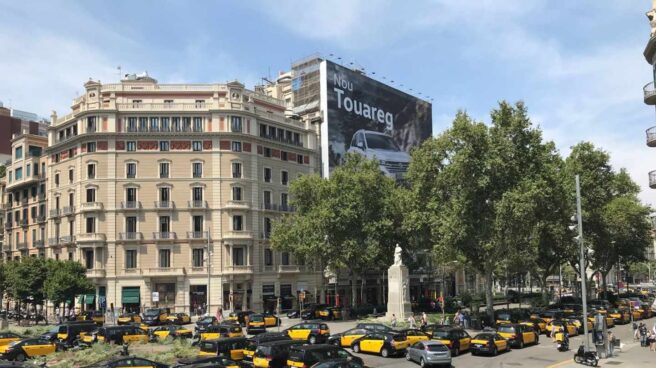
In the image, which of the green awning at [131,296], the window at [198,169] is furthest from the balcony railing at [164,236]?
the window at [198,169]

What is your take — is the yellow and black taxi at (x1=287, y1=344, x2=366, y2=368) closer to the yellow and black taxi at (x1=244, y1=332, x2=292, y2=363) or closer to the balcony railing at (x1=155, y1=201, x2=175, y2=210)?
Answer: the yellow and black taxi at (x1=244, y1=332, x2=292, y2=363)

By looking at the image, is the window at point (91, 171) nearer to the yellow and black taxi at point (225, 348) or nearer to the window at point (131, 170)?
the window at point (131, 170)

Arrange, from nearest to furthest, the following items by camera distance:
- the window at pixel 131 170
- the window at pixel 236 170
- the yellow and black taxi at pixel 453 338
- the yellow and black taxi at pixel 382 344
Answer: the yellow and black taxi at pixel 382 344, the yellow and black taxi at pixel 453 338, the window at pixel 131 170, the window at pixel 236 170

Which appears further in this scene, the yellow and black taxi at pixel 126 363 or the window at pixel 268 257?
the window at pixel 268 257

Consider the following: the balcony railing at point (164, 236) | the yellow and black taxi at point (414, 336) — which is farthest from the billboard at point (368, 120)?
the yellow and black taxi at point (414, 336)

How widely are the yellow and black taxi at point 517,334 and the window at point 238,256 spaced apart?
3848 cm

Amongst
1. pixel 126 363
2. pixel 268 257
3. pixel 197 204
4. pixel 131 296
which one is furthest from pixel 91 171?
pixel 126 363

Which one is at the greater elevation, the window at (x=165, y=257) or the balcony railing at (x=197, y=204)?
the balcony railing at (x=197, y=204)

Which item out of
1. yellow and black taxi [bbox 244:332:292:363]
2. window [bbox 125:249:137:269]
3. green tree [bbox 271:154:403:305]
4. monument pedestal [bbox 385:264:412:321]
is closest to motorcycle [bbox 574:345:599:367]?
yellow and black taxi [bbox 244:332:292:363]

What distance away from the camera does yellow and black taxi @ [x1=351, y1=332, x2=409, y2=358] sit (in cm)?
3538

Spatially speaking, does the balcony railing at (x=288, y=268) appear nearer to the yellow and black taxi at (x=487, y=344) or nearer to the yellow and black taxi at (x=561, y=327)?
the yellow and black taxi at (x=561, y=327)

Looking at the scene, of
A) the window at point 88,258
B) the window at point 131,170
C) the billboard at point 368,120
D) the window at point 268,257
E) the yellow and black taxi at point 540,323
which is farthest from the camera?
the billboard at point 368,120

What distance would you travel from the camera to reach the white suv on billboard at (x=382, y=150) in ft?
311

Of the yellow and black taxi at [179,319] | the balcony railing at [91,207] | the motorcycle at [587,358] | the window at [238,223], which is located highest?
the balcony railing at [91,207]
